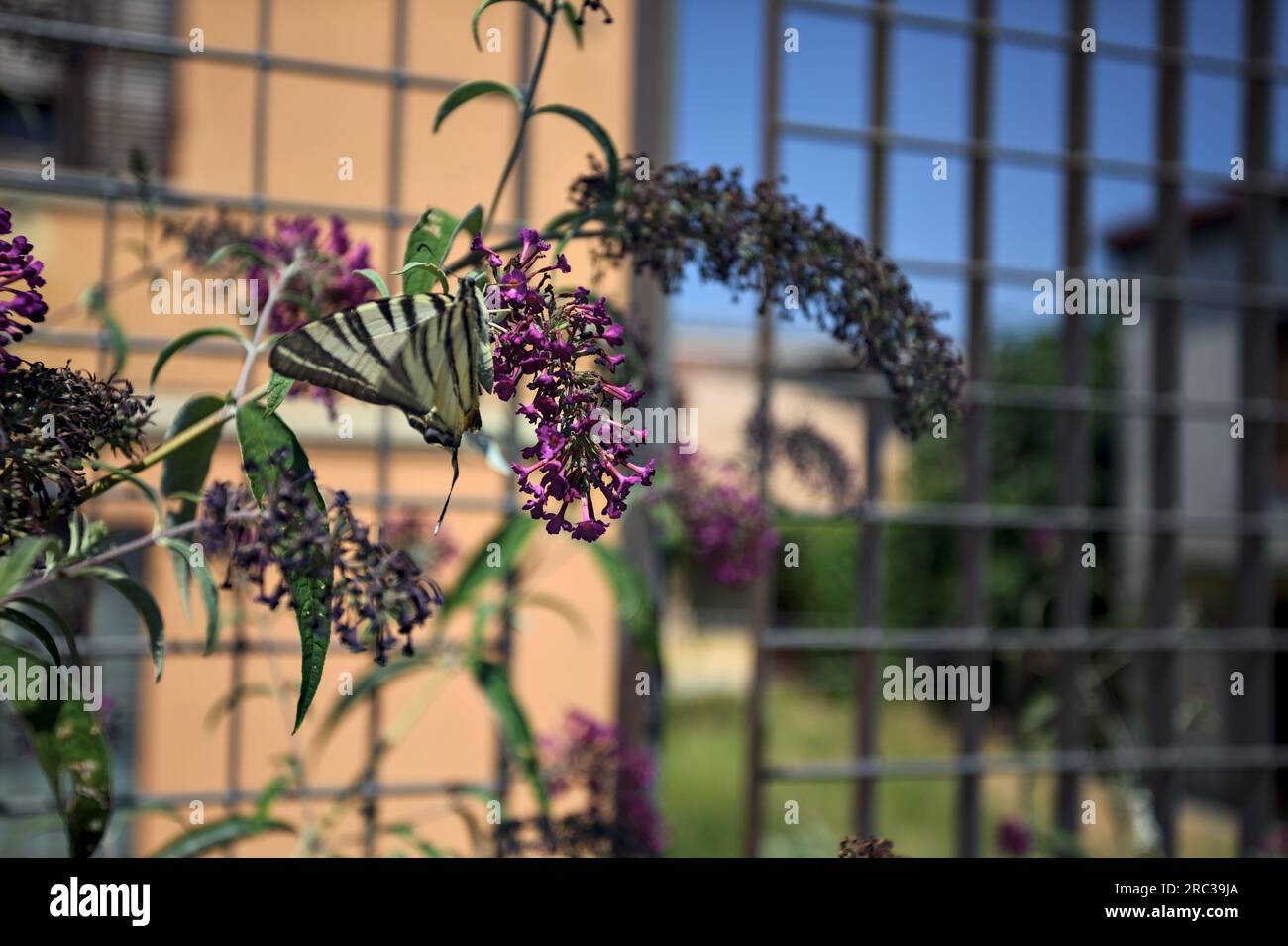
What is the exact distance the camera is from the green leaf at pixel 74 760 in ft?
2.55

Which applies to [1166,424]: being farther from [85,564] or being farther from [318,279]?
[85,564]

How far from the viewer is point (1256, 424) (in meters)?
2.34

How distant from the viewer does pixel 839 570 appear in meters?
10.3

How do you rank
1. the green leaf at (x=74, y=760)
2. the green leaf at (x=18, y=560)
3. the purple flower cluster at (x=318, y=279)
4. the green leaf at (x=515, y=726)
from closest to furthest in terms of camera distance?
the green leaf at (x=18, y=560) < the green leaf at (x=74, y=760) < the purple flower cluster at (x=318, y=279) < the green leaf at (x=515, y=726)

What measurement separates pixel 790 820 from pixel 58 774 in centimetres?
93

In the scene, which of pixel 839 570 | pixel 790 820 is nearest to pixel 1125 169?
pixel 790 820

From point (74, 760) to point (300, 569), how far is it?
0.33m

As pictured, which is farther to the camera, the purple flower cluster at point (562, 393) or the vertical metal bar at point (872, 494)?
the vertical metal bar at point (872, 494)

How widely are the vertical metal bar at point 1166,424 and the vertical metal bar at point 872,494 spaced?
24.6 inches

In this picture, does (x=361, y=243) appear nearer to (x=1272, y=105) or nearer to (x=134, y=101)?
(x=134, y=101)

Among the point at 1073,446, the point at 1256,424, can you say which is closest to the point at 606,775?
the point at 1073,446

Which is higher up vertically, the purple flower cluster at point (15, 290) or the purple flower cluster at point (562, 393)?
the purple flower cluster at point (15, 290)

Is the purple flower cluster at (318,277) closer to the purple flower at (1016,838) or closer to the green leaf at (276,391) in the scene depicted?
the green leaf at (276,391)

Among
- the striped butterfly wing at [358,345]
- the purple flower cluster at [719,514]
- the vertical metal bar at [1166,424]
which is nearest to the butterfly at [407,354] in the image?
the striped butterfly wing at [358,345]
